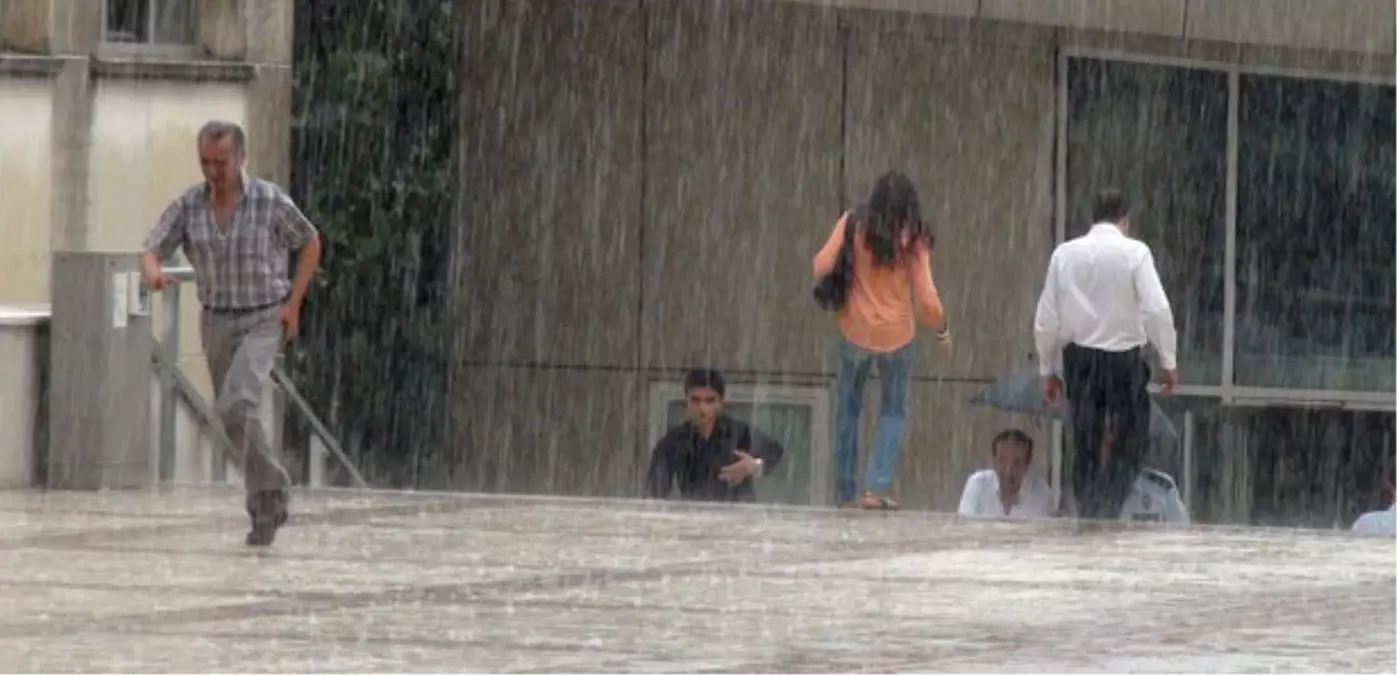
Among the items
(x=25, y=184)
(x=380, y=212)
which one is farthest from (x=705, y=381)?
(x=380, y=212)

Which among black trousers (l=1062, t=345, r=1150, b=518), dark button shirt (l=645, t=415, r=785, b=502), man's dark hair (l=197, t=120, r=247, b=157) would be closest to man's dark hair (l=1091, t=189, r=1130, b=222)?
black trousers (l=1062, t=345, r=1150, b=518)

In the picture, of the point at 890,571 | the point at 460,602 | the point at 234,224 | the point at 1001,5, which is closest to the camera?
the point at 460,602

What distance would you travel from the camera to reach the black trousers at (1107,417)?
48.4 ft

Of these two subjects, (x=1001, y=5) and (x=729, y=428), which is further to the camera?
(x=1001, y=5)

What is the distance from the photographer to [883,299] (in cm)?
1570

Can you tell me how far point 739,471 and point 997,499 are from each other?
1.23m

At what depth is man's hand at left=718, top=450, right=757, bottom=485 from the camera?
16.0 m

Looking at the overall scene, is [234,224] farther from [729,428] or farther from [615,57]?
[615,57]

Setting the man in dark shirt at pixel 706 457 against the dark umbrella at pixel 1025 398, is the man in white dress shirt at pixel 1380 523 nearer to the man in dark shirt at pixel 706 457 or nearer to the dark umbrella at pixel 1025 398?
the dark umbrella at pixel 1025 398

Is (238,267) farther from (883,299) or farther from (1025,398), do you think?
(1025,398)

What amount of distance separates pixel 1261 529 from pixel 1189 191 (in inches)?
310

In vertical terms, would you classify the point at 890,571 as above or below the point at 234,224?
below

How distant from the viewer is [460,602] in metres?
10.4

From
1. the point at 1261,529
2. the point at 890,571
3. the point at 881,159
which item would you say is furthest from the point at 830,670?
the point at 881,159
